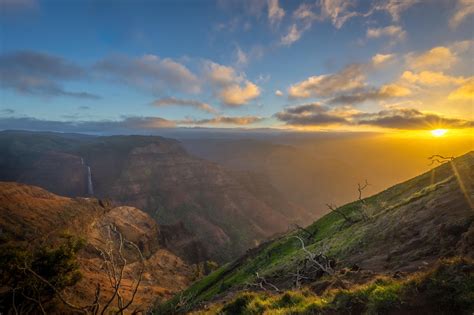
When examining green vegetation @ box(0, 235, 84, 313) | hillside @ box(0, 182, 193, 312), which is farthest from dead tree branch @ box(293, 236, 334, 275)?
hillside @ box(0, 182, 193, 312)

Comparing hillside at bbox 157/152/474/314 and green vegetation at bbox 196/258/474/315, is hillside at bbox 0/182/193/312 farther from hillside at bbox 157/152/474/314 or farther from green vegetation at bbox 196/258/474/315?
green vegetation at bbox 196/258/474/315

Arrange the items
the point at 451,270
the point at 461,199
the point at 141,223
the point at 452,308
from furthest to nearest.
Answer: the point at 141,223 → the point at 461,199 → the point at 451,270 → the point at 452,308

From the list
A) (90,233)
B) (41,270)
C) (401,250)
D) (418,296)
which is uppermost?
(418,296)

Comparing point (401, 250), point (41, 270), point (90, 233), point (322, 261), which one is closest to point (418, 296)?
point (401, 250)

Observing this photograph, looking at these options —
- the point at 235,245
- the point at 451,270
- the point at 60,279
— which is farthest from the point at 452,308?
the point at 235,245

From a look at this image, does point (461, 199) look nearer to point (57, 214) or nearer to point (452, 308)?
point (452, 308)

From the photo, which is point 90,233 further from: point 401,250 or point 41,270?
point 401,250

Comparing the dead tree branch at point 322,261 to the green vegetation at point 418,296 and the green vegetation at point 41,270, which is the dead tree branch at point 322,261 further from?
the green vegetation at point 41,270

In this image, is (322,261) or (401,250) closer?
(401,250)

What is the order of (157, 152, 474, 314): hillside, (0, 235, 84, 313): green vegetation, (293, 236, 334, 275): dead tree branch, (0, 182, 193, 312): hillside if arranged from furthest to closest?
(0, 182, 193, 312): hillside
(0, 235, 84, 313): green vegetation
(293, 236, 334, 275): dead tree branch
(157, 152, 474, 314): hillside
